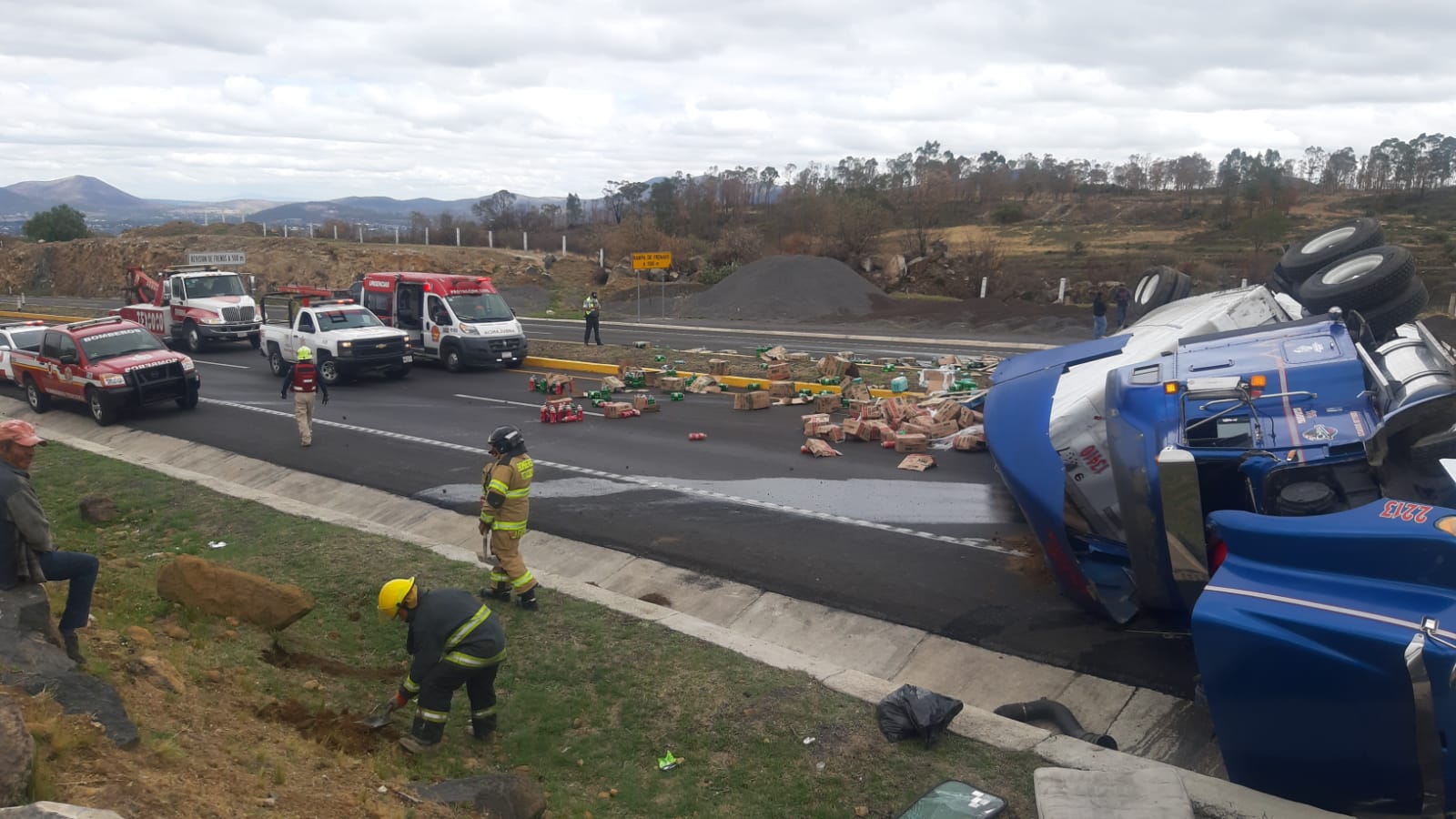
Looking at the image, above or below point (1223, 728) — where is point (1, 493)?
above

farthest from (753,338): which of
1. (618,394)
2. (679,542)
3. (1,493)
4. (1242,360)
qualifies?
(1,493)

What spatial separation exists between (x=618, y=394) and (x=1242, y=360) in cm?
1399

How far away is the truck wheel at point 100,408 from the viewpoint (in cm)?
1742

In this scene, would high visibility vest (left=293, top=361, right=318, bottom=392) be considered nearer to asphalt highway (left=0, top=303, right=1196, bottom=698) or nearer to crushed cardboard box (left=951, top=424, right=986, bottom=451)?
asphalt highway (left=0, top=303, right=1196, bottom=698)

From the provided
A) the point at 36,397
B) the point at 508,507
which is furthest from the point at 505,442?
the point at 36,397

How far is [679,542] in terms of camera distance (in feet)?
34.3

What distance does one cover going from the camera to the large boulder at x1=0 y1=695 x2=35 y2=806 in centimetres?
404

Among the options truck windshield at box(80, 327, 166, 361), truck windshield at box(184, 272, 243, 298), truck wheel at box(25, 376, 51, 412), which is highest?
truck windshield at box(184, 272, 243, 298)

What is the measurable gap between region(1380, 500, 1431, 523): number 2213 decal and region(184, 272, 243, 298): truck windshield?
1197 inches

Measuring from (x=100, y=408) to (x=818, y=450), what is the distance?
12.9 meters

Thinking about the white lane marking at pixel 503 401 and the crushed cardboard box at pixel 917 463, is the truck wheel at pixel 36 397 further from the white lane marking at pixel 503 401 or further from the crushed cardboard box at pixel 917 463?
the crushed cardboard box at pixel 917 463

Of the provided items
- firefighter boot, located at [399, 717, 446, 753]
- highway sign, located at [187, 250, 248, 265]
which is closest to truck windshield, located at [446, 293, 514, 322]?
highway sign, located at [187, 250, 248, 265]

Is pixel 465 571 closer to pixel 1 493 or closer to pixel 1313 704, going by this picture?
pixel 1 493

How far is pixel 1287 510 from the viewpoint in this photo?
19.3 ft
